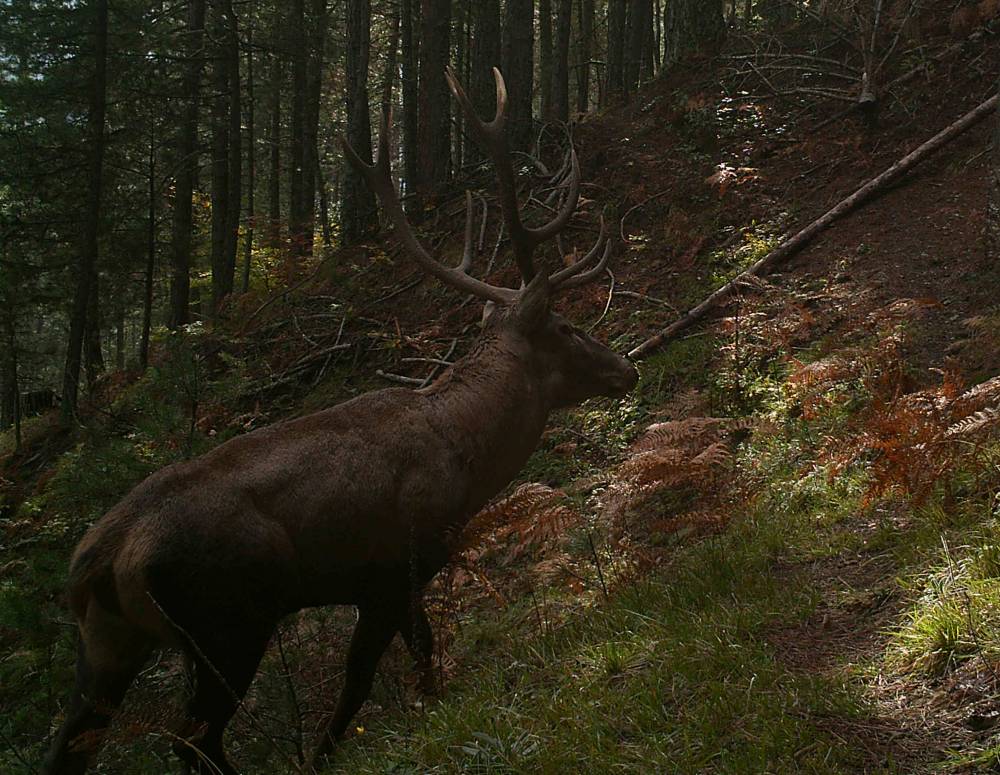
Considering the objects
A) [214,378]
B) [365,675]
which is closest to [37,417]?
[214,378]

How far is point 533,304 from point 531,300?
0.03 m

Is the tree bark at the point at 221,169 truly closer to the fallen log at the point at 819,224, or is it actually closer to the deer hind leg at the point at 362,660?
the fallen log at the point at 819,224

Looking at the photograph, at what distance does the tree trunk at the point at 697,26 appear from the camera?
1522 centimetres

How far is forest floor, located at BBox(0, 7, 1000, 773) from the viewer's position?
3150 mm

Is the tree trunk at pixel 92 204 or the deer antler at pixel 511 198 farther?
the tree trunk at pixel 92 204

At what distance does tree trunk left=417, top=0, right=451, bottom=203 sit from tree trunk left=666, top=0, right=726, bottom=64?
440 centimetres

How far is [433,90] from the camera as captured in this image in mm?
14258

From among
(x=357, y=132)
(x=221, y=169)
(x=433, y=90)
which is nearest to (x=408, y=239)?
(x=433, y=90)

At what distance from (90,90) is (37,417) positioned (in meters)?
8.43

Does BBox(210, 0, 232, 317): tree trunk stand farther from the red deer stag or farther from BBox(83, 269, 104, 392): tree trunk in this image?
the red deer stag

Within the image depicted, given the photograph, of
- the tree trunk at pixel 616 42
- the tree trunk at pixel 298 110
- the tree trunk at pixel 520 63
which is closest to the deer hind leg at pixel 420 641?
the tree trunk at pixel 520 63

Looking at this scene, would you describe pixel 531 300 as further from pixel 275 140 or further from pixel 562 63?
pixel 275 140

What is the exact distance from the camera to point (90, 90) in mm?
16719

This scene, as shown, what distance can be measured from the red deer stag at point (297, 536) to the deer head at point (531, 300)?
0.04 meters
